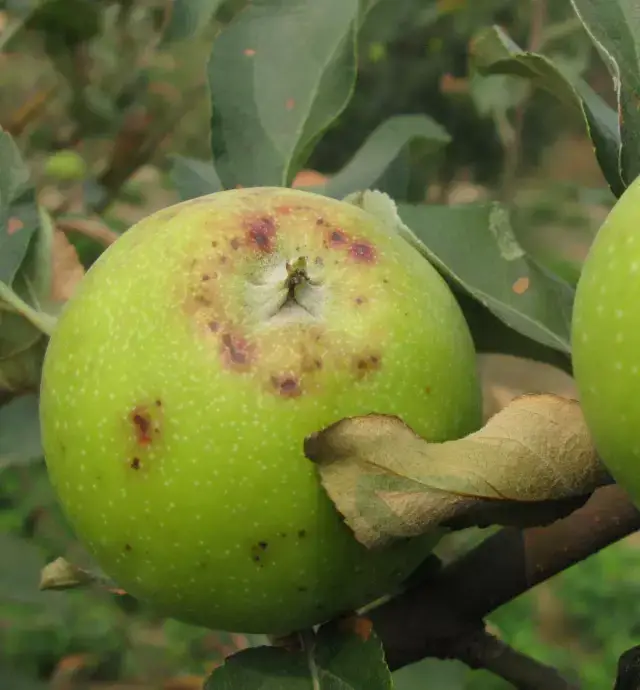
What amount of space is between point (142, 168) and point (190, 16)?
43.0 inches

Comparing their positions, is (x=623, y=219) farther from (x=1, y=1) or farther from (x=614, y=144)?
(x=1, y=1)

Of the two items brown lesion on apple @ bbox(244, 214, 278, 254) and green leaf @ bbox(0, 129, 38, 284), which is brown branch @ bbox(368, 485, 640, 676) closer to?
brown lesion on apple @ bbox(244, 214, 278, 254)

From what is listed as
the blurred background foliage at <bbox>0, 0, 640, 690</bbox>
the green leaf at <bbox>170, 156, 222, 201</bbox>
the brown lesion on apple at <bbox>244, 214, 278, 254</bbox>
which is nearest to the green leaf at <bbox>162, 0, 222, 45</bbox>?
the blurred background foliage at <bbox>0, 0, 640, 690</bbox>

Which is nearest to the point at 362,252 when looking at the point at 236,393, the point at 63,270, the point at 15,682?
the point at 236,393

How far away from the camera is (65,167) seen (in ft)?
5.80

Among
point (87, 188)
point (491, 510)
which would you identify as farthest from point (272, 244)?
point (87, 188)

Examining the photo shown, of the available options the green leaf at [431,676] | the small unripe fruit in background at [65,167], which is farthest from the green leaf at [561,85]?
the small unripe fruit in background at [65,167]

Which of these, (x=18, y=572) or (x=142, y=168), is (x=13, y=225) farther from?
(x=142, y=168)

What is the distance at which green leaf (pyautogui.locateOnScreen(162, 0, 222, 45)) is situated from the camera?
3.31 ft

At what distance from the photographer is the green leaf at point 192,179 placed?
965mm

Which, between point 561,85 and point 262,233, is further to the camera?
point 561,85

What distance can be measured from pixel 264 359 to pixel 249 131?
0.38 meters

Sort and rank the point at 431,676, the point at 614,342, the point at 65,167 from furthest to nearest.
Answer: the point at 65,167 < the point at 431,676 < the point at 614,342

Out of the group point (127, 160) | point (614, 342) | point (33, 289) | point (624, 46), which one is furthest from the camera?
point (127, 160)
